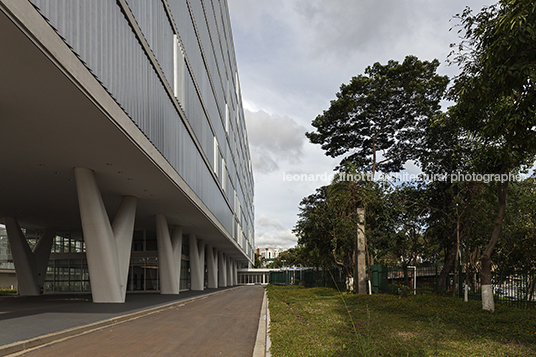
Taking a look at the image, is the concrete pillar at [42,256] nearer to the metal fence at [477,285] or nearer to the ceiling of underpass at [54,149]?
the ceiling of underpass at [54,149]

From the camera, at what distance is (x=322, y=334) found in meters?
9.93

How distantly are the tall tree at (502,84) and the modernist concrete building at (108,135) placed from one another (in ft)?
34.5

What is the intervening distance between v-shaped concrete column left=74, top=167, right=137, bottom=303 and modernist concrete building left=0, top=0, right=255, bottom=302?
0.05 m

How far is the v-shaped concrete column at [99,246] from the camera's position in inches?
694

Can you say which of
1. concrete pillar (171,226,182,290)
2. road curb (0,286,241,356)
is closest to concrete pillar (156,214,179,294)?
concrete pillar (171,226,182,290)

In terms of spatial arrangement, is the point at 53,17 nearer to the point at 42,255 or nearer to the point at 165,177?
the point at 165,177

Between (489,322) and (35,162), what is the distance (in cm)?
1730

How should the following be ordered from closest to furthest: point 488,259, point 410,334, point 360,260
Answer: point 410,334, point 488,259, point 360,260

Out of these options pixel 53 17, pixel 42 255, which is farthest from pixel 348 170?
pixel 42 255

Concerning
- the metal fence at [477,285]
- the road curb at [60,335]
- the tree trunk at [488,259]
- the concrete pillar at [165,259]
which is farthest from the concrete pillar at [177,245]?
the tree trunk at [488,259]

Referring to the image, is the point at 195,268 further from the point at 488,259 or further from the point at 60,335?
the point at 60,335

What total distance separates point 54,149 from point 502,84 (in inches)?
583

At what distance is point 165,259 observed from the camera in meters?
29.1

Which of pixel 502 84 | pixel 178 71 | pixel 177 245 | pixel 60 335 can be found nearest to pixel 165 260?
pixel 177 245
